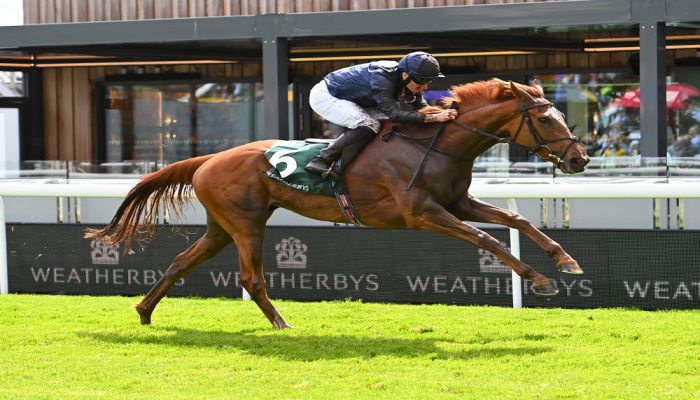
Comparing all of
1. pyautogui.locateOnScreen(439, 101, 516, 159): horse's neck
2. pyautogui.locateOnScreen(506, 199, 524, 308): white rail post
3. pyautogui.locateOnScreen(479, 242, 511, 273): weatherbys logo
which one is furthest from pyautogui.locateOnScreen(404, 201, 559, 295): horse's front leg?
pyautogui.locateOnScreen(479, 242, 511, 273): weatherbys logo

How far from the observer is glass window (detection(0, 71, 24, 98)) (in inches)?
591

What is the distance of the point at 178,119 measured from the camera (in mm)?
15609

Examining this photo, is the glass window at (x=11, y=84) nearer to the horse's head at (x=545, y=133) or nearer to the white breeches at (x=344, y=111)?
the white breeches at (x=344, y=111)

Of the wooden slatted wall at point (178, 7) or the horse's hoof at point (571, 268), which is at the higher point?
the wooden slatted wall at point (178, 7)

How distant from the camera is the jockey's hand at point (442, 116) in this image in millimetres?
5859

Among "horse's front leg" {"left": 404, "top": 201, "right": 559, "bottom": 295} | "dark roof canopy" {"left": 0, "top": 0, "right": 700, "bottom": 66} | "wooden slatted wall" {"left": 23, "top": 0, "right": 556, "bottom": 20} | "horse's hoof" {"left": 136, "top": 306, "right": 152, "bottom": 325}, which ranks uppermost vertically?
"wooden slatted wall" {"left": 23, "top": 0, "right": 556, "bottom": 20}

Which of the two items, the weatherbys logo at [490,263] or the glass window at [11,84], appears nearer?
the weatherbys logo at [490,263]

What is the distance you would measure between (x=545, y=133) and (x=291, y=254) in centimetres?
294

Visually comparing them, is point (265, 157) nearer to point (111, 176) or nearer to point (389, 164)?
point (389, 164)

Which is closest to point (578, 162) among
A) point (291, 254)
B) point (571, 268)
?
point (571, 268)

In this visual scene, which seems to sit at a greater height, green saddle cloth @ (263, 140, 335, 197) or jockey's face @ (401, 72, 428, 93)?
jockey's face @ (401, 72, 428, 93)

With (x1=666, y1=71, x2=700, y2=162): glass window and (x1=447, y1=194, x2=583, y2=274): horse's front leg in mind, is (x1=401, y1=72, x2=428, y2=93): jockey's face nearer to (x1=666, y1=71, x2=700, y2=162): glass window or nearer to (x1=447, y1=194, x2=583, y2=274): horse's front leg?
(x1=447, y1=194, x2=583, y2=274): horse's front leg

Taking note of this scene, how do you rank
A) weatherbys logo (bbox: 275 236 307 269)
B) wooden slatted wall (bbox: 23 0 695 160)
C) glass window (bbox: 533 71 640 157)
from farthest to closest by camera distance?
glass window (bbox: 533 71 640 157), wooden slatted wall (bbox: 23 0 695 160), weatherbys logo (bbox: 275 236 307 269)

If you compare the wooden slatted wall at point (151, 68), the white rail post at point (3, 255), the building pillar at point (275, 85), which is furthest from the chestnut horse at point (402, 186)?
the wooden slatted wall at point (151, 68)
